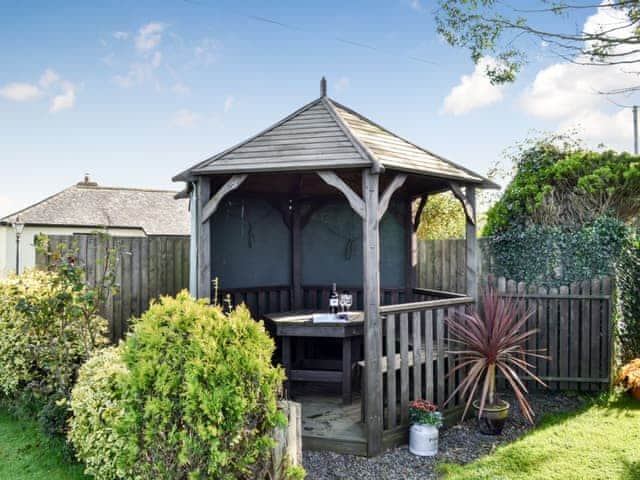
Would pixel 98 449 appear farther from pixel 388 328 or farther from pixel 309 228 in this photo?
pixel 309 228

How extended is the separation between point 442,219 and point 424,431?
852 cm

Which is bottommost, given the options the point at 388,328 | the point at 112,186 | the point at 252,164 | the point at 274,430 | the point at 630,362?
the point at 630,362

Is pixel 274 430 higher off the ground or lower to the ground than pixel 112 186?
lower

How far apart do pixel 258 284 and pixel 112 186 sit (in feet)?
62.7

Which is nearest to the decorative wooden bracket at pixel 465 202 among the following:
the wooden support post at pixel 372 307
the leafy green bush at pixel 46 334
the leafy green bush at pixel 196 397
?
the wooden support post at pixel 372 307

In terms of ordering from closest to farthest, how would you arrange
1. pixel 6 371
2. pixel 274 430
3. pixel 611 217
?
pixel 274 430, pixel 6 371, pixel 611 217

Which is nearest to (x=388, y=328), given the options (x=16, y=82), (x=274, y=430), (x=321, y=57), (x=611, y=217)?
(x=274, y=430)

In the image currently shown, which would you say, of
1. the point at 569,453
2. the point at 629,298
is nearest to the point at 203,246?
the point at 569,453

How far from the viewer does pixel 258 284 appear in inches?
271

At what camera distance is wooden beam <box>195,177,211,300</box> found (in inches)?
190

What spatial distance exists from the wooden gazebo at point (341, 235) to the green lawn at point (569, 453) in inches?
34.1

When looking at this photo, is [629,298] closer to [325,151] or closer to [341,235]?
[341,235]

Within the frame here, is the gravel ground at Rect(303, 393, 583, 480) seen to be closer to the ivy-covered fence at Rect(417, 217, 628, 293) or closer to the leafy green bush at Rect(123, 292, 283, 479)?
the leafy green bush at Rect(123, 292, 283, 479)

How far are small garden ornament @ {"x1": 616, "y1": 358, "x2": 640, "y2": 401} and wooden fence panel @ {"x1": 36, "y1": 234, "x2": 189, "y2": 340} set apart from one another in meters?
5.79
